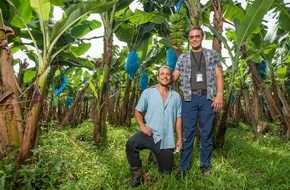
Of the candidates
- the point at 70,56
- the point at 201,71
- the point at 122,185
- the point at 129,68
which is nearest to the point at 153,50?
the point at 129,68

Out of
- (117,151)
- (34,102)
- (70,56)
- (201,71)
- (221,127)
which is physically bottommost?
(117,151)

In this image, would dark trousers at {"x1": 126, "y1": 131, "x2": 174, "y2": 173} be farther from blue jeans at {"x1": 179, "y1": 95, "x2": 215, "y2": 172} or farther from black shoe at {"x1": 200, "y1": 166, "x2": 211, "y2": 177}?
black shoe at {"x1": 200, "y1": 166, "x2": 211, "y2": 177}

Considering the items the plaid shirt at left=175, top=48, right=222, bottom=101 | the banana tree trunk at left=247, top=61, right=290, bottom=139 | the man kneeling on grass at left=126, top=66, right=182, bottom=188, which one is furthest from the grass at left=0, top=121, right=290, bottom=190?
the banana tree trunk at left=247, top=61, right=290, bottom=139

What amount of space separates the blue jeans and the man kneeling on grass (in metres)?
0.13

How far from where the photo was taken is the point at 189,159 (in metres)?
3.09

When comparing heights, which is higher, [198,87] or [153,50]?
[153,50]

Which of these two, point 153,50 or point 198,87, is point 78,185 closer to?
point 198,87

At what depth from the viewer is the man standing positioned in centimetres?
305

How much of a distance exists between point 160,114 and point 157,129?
145mm

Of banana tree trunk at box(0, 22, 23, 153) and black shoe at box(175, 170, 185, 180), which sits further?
black shoe at box(175, 170, 185, 180)

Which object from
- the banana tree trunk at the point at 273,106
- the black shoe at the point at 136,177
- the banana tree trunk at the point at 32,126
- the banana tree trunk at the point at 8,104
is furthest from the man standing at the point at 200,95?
the banana tree trunk at the point at 273,106

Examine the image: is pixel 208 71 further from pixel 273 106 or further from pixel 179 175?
pixel 273 106

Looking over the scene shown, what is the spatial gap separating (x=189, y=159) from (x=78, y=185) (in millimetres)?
1110

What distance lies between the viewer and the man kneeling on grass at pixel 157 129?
9.44ft
